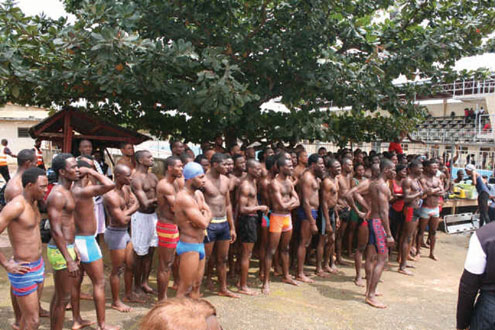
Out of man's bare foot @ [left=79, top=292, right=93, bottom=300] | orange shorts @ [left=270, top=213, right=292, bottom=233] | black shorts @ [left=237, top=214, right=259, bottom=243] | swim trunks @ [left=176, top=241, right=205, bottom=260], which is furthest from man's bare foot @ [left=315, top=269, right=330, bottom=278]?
man's bare foot @ [left=79, top=292, right=93, bottom=300]

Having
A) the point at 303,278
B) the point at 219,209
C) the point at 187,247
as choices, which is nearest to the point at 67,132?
the point at 219,209

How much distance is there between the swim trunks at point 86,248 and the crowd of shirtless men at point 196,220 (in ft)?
0.03

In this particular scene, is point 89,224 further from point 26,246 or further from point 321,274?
point 321,274

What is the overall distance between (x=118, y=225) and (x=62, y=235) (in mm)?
1082

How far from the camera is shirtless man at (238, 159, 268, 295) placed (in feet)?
19.5

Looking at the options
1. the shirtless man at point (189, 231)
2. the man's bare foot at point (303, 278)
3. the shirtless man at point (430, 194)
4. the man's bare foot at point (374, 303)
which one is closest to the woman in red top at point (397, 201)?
the shirtless man at point (430, 194)

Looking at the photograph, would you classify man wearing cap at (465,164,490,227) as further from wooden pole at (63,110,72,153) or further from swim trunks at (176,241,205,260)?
wooden pole at (63,110,72,153)

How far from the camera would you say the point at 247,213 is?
234 inches

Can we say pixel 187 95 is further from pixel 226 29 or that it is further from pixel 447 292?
pixel 447 292

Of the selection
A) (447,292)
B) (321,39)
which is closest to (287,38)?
(321,39)

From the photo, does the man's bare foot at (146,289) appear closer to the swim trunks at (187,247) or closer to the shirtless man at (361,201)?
the swim trunks at (187,247)

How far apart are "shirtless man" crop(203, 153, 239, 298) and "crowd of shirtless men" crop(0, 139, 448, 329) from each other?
1 cm

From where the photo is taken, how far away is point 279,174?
20.6 feet

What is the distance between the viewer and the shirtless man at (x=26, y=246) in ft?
12.1
